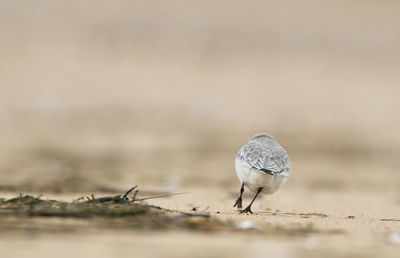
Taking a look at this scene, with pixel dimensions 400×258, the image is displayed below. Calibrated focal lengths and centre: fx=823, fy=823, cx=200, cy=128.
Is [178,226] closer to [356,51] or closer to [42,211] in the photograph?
[42,211]

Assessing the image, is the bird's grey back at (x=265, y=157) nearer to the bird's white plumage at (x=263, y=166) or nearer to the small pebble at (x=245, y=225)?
the bird's white plumage at (x=263, y=166)

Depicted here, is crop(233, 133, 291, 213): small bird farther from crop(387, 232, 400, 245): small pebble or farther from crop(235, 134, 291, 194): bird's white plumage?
crop(387, 232, 400, 245): small pebble

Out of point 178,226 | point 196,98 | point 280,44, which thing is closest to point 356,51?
point 280,44

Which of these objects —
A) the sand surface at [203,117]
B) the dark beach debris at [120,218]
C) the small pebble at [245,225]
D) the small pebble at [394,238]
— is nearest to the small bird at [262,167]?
the sand surface at [203,117]

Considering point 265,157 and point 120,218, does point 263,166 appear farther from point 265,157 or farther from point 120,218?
point 120,218

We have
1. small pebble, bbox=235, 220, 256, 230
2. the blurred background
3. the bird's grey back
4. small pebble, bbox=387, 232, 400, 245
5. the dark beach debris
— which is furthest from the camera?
the blurred background

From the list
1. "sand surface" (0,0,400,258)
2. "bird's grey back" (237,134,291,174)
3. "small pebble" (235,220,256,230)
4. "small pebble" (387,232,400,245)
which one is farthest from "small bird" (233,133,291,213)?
"small pebble" (387,232,400,245)
